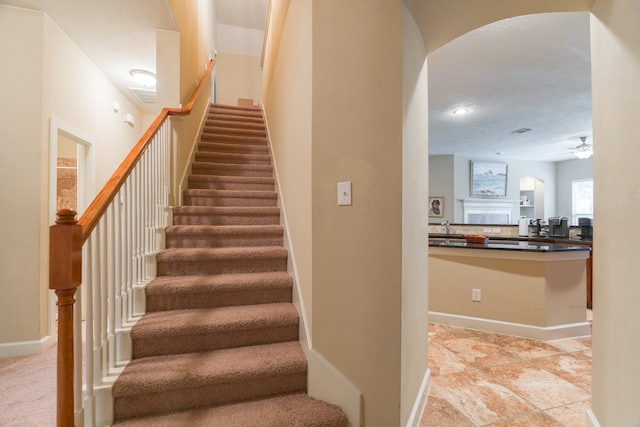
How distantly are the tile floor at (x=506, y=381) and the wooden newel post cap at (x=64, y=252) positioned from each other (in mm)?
1867

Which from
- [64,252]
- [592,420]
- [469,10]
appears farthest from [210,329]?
[469,10]

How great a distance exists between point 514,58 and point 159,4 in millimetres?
3455

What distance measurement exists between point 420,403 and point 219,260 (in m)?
1.63

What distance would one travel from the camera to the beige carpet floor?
1553 mm

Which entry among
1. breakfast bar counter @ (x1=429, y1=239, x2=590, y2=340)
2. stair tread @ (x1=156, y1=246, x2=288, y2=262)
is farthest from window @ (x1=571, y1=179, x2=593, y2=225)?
stair tread @ (x1=156, y1=246, x2=288, y2=262)

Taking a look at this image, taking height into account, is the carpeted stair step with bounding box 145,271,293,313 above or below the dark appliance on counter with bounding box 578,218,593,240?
below

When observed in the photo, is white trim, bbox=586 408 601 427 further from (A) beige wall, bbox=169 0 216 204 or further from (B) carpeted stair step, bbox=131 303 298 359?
(A) beige wall, bbox=169 0 216 204

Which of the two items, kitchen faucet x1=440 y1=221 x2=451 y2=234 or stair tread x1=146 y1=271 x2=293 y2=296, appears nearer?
stair tread x1=146 y1=271 x2=293 y2=296

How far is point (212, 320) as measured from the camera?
1715mm

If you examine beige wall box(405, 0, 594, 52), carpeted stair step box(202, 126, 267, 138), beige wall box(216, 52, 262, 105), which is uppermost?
beige wall box(216, 52, 262, 105)

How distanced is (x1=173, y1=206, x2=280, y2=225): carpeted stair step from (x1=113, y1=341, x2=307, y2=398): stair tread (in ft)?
4.20

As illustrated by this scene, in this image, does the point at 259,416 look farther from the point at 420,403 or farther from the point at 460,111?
the point at 460,111

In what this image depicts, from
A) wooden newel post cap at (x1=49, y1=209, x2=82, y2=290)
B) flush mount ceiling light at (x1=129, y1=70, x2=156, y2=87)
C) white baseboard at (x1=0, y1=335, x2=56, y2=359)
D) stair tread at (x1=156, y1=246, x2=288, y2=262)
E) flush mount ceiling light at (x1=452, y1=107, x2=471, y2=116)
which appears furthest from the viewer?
flush mount ceiling light at (x1=452, y1=107, x2=471, y2=116)

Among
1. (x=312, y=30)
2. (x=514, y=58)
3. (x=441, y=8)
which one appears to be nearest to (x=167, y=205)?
(x=312, y=30)
